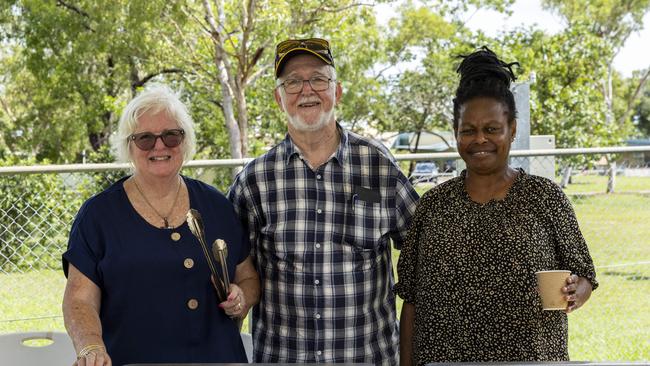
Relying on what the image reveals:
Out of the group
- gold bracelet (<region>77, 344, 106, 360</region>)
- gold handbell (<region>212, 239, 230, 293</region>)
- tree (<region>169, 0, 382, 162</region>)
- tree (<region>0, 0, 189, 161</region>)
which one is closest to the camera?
gold bracelet (<region>77, 344, 106, 360</region>)

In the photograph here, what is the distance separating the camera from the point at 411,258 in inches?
99.3

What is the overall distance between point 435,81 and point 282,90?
53.7 feet

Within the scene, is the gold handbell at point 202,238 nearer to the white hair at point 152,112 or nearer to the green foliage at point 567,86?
the white hair at point 152,112

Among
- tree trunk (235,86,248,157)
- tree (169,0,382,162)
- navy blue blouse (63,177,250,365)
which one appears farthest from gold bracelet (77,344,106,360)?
tree trunk (235,86,248,157)

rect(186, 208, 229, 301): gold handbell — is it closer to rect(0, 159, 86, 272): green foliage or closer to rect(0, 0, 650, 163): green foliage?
rect(0, 159, 86, 272): green foliage

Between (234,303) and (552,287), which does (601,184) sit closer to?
(552,287)

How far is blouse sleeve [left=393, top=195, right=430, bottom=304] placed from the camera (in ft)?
8.20

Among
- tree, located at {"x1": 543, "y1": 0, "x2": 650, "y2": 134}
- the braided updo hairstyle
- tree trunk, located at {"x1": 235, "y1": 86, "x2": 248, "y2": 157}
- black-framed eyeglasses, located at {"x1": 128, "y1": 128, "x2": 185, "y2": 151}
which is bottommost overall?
black-framed eyeglasses, located at {"x1": 128, "y1": 128, "x2": 185, "y2": 151}

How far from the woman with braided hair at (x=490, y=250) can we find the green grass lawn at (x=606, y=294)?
326 cm

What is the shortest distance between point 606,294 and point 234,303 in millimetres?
5546

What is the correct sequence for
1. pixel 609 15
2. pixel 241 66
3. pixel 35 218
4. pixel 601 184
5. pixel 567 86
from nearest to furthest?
pixel 35 218 < pixel 601 184 < pixel 241 66 < pixel 567 86 < pixel 609 15

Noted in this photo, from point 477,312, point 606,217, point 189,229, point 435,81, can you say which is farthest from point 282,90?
point 435,81

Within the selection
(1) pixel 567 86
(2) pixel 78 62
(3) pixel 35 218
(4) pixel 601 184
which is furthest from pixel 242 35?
(3) pixel 35 218

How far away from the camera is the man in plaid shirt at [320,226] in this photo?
2.69m
